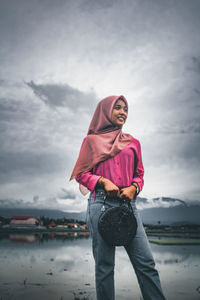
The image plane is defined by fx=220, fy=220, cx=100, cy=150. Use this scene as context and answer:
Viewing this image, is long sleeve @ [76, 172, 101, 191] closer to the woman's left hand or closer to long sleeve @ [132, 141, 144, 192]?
the woman's left hand

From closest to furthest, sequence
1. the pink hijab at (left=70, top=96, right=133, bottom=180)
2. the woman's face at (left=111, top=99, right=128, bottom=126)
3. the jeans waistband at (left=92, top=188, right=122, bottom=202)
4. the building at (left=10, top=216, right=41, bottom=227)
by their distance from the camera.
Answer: the jeans waistband at (left=92, top=188, right=122, bottom=202) < the pink hijab at (left=70, top=96, right=133, bottom=180) < the woman's face at (left=111, top=99, right=128, bottom=126) < the building at (left=10, top=216, right=41, bottom=227)

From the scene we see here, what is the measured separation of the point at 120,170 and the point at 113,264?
870mm

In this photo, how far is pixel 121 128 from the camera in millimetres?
2592

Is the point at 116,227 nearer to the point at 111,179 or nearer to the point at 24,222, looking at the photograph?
the point at 111,179

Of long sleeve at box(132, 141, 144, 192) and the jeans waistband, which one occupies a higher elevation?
long sleeve at box(132, 141, 144, 192)

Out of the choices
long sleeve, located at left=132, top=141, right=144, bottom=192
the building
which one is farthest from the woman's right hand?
the building

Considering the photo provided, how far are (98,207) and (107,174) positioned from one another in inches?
13.4

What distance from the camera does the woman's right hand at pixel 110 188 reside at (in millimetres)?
2006

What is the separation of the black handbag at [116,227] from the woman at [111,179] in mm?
85

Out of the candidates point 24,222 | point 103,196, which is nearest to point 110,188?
point 103,196

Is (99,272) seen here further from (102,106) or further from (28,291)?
(28,291)

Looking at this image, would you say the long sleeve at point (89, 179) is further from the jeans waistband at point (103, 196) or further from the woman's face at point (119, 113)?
the woman's face at point (119, 113)

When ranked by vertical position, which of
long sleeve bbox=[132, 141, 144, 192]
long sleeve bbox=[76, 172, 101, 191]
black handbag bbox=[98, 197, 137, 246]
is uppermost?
long sleeve bbox=[132, 141, 144, 192]

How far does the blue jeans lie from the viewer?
187 centimetres
